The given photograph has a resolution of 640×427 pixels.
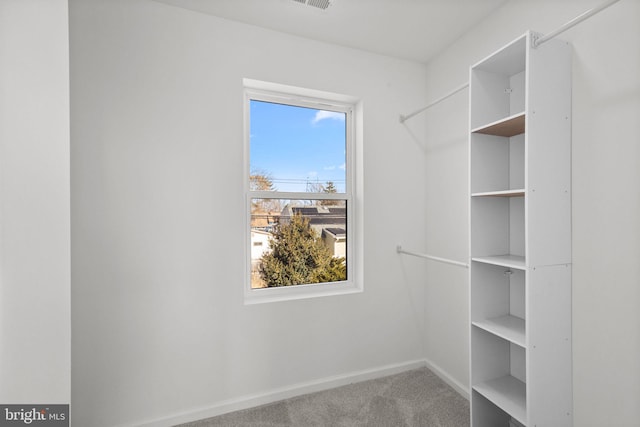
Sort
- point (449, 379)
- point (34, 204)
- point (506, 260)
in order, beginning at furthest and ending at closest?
1. point (449, 379)
2. point (506, 260)
3. point (34, 204)

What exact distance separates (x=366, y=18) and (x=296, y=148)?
3.03ft

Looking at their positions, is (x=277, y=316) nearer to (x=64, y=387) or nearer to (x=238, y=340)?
(x=238, y=340)

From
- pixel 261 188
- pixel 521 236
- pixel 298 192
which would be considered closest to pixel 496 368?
pixel 521 236

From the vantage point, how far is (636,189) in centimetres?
129

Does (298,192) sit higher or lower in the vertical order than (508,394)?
higher

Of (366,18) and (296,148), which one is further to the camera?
(296,148)

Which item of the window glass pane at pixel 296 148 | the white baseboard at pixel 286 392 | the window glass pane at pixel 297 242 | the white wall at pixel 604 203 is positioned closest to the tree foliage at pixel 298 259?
the window glass pane at pixel 297 242

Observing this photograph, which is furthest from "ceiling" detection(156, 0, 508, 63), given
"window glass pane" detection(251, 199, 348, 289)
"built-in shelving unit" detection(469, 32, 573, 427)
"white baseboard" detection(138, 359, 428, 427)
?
"white baseboard" detection(138, 359, 428, 427)

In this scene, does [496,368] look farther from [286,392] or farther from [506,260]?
[286,392]

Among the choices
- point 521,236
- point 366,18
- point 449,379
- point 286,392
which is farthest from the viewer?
point 449,379

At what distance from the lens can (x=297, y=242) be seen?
2.33 m

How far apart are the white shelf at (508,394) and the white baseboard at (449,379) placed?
1.45ft

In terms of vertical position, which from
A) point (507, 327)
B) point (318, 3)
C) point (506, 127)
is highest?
point (318, 3)

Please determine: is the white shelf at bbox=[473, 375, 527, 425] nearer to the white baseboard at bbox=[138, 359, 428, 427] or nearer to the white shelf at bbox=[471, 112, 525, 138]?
the white baseboard at bbox=[138, 359, 428, 427]
